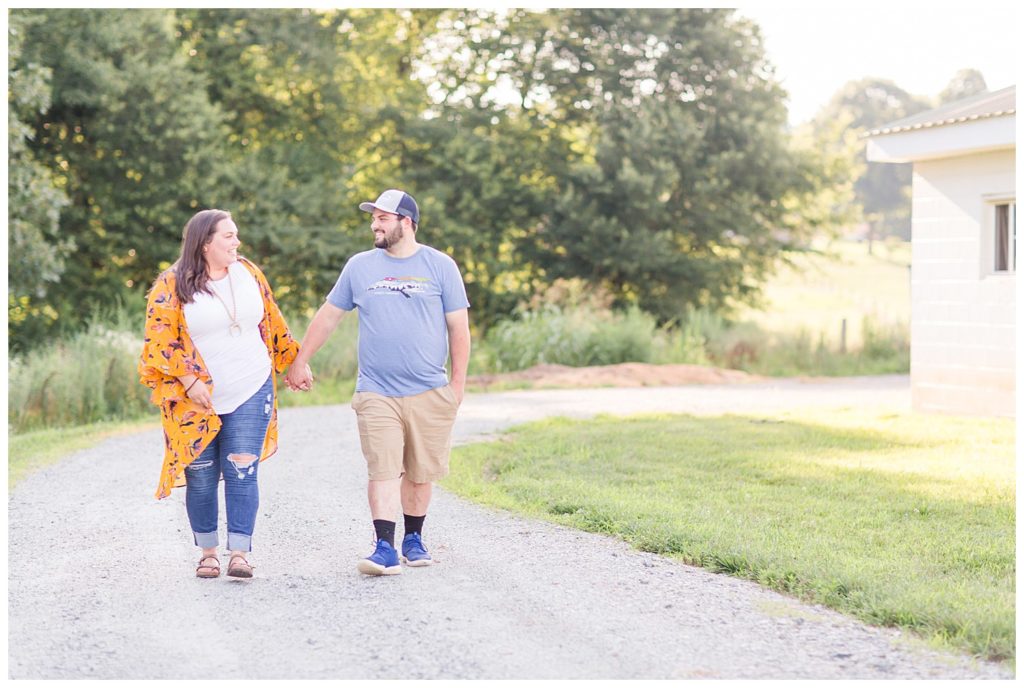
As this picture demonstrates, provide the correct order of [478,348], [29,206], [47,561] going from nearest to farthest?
[47,561]
[29,206]
[478,348]

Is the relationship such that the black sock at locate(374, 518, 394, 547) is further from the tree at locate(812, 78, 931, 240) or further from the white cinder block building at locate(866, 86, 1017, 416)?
the tree at locate(812, 78, 931, 240)

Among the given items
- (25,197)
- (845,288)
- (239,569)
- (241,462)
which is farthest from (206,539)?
(845,288)

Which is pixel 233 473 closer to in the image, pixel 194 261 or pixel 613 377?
pixel 194 261

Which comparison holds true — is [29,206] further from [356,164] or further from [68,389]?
[356,164]

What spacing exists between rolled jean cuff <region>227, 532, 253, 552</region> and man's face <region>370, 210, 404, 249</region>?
1.59m

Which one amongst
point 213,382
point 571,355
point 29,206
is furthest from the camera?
point 571,355

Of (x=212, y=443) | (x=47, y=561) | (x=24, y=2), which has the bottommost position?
(x=47, y=561)

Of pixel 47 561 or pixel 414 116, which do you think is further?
pixel 414 116

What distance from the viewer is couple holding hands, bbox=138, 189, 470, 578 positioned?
19.6 ft

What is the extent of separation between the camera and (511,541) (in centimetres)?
691

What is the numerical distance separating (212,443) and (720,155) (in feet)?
69.6

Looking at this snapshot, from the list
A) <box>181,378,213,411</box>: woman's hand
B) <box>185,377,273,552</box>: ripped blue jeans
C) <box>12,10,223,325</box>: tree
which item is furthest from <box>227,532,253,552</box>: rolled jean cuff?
<box>12,10,223,325</box>: tree

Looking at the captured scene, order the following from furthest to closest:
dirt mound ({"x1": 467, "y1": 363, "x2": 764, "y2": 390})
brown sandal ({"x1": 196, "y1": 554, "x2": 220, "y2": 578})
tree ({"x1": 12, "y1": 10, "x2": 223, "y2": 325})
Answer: tree ({"x1": 12, "y1": 10, "x2": 223, "y2": 325})
dirt mound ({"x1": 467, "y1": 363, "x2": 764, "y2": 390})
brown sandal ({"x1": 196, "y1": 554, "x2": 220, "y2": 578})

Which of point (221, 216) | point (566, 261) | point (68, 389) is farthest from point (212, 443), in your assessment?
point (566, 261)
